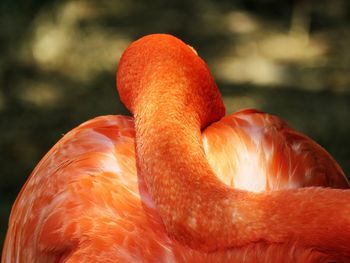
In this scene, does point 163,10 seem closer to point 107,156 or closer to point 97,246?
point 107,156

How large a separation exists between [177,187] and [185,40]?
293 cm

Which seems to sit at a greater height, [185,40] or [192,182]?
[192,182]

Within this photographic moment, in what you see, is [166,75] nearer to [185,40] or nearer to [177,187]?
[177,187]

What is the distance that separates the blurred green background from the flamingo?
1.57 m

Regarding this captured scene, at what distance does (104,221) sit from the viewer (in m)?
2.37

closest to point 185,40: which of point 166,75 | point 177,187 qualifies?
point 166,75

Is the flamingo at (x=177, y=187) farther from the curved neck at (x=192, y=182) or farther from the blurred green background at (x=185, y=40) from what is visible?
the blurred green background at (x=185, y=40)

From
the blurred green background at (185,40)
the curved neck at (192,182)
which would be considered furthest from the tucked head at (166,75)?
the blurred green background at (185,40)

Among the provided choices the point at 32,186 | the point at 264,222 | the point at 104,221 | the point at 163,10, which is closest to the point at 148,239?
the point at 104,221

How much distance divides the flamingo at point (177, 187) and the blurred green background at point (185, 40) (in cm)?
157

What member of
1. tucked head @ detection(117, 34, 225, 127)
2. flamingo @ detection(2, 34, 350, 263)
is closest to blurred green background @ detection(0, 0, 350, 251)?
flamingo @ detection(2, 34, 350, 263)

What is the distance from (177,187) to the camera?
2.33m

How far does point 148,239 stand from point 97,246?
17cm

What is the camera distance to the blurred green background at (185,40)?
4.56 m
